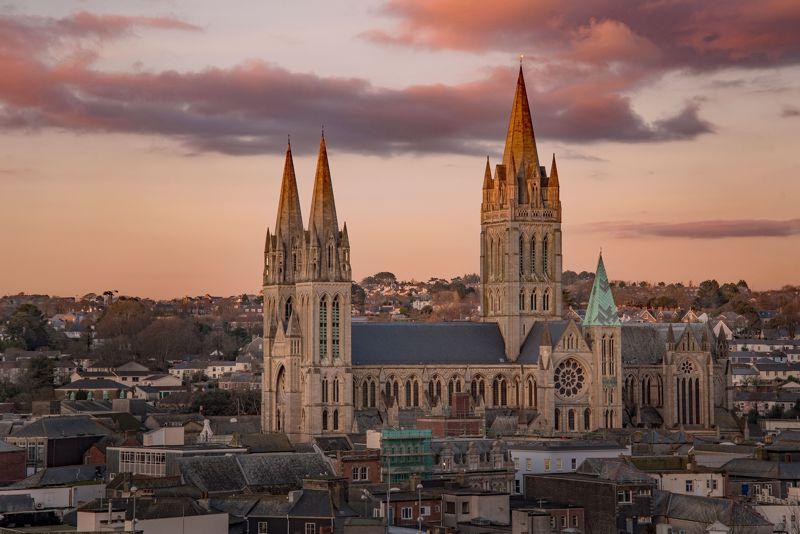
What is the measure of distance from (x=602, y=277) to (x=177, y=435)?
40626 mm

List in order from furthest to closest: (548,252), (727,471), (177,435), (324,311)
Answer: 1. (548,252)
2. (324,311)
3. (177,435)
4. (727,471)

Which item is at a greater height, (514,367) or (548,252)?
(548,252)

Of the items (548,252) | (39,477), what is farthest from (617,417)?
(39,477)

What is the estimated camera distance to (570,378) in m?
141

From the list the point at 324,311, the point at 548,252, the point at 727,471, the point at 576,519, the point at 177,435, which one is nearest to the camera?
the point at 576,519

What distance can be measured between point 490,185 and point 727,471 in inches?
1801

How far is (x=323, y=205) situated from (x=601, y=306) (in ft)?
74.6

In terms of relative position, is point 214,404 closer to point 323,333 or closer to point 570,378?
point 323,333

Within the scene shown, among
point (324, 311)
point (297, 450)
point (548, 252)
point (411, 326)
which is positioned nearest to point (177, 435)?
point (297, 450)

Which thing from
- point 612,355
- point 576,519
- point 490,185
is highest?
point 490,185

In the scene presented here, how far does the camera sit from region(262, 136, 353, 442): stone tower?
134 meters

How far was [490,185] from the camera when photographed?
148m

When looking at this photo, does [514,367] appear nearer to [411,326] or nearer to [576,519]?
[411,326]

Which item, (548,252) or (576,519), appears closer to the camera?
(576,519)
